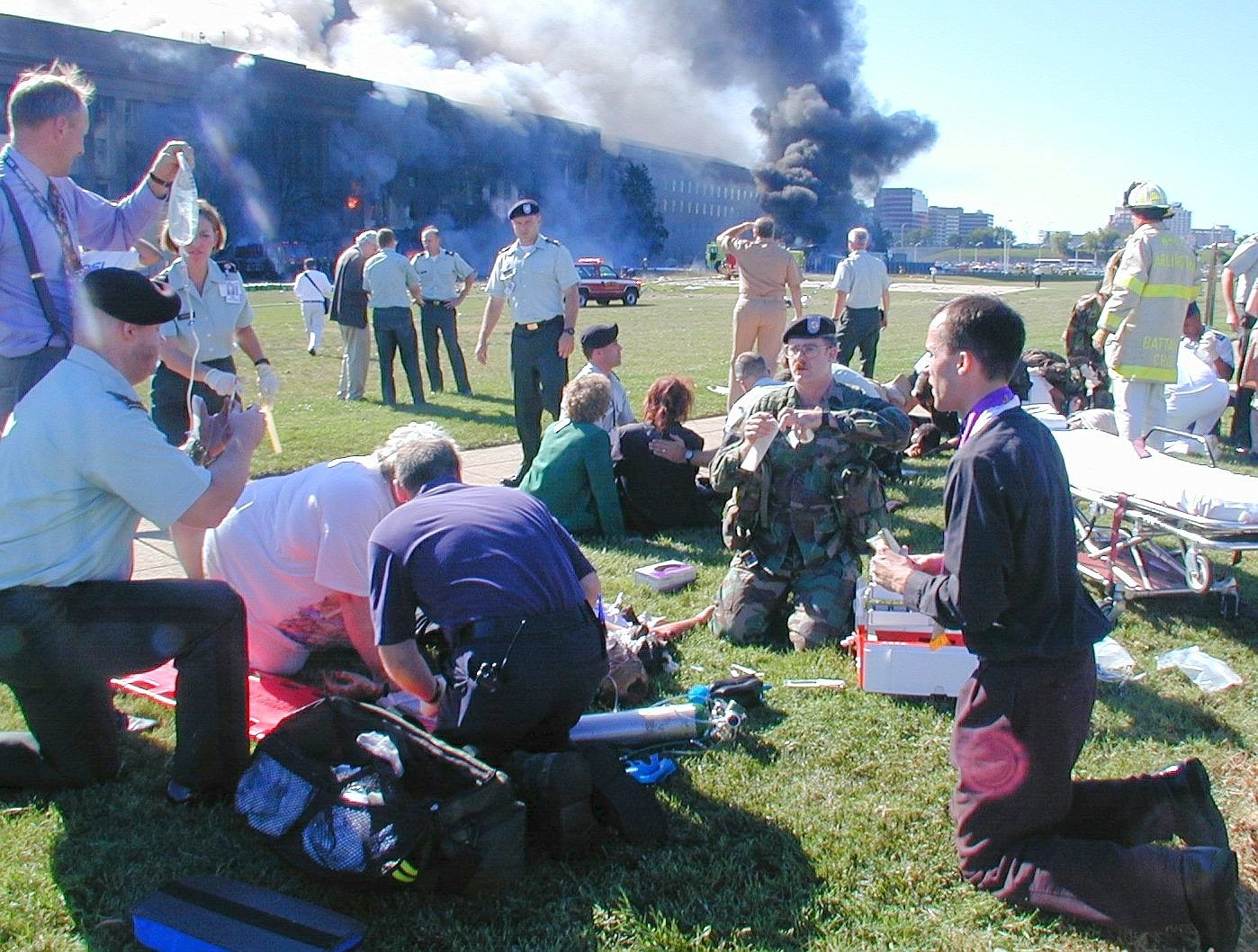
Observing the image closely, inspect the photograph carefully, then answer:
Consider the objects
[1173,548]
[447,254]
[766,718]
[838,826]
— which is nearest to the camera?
[838,826]

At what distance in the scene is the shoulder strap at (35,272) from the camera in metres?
3.86

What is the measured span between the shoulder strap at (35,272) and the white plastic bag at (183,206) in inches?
23.7

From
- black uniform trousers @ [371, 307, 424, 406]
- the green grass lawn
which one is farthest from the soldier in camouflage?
black uniform trousers @ [371, 307, 424, 406]

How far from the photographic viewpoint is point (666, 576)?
559cm

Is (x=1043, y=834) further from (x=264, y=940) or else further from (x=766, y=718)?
(x=264, y=940)

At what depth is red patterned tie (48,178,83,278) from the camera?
157 inches

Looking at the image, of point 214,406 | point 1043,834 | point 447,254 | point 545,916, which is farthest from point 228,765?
point 447,254

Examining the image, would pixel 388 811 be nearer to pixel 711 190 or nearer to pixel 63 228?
pixel 63 228

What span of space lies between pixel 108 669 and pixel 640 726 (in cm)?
168

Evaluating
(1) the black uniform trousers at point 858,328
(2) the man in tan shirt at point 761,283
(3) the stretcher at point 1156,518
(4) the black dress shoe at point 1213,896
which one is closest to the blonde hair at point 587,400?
(3) the stretcher at point 1156,518

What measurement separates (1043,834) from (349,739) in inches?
75.7

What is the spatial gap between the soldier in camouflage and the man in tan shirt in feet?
14.1

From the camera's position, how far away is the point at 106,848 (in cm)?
308

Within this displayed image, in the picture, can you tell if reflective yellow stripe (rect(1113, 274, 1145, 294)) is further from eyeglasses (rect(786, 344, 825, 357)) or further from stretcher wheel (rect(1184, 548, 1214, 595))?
eyeglasses (rect(786, 344, 825, 357))
